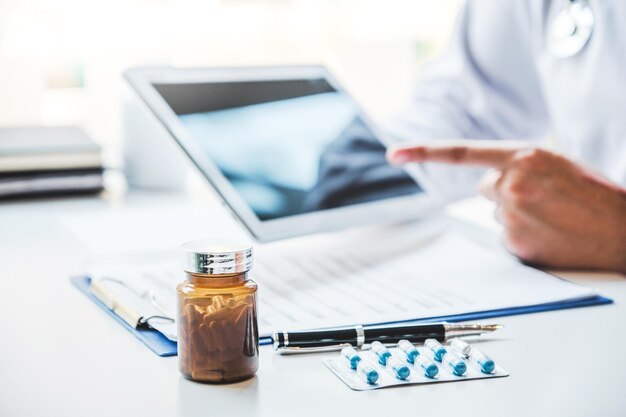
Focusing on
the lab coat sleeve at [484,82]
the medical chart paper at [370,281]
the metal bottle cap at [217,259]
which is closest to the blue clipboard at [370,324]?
the medical chart paper at [370,281]

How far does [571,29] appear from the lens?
1.21 m

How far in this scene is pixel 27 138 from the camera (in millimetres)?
1388

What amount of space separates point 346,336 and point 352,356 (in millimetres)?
38

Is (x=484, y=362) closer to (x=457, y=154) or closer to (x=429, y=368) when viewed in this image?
(x=429, y=368)

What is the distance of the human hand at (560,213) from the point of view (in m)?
0.91

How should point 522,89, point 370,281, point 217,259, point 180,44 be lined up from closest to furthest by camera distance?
1. point 217,259
2. point 370,281
3. point 522,89
4. point 180,44

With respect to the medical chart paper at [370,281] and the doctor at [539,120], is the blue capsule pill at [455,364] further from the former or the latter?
the doctor at [539,120]

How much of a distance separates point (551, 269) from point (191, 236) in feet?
1.40

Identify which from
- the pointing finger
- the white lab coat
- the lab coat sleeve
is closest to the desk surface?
the pointing finger

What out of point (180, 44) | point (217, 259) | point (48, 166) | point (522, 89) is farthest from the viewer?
point (180, 44)

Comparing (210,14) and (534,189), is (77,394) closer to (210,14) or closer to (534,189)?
(534,189)

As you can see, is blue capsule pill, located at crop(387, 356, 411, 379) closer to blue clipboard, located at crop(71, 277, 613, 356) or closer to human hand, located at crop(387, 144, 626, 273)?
blue clipboard, located at crop(71, 277, 613, 356)

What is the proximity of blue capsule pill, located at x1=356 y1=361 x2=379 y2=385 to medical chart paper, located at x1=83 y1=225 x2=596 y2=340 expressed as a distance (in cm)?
10

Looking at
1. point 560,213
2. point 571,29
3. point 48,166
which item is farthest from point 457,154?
point 48,166
